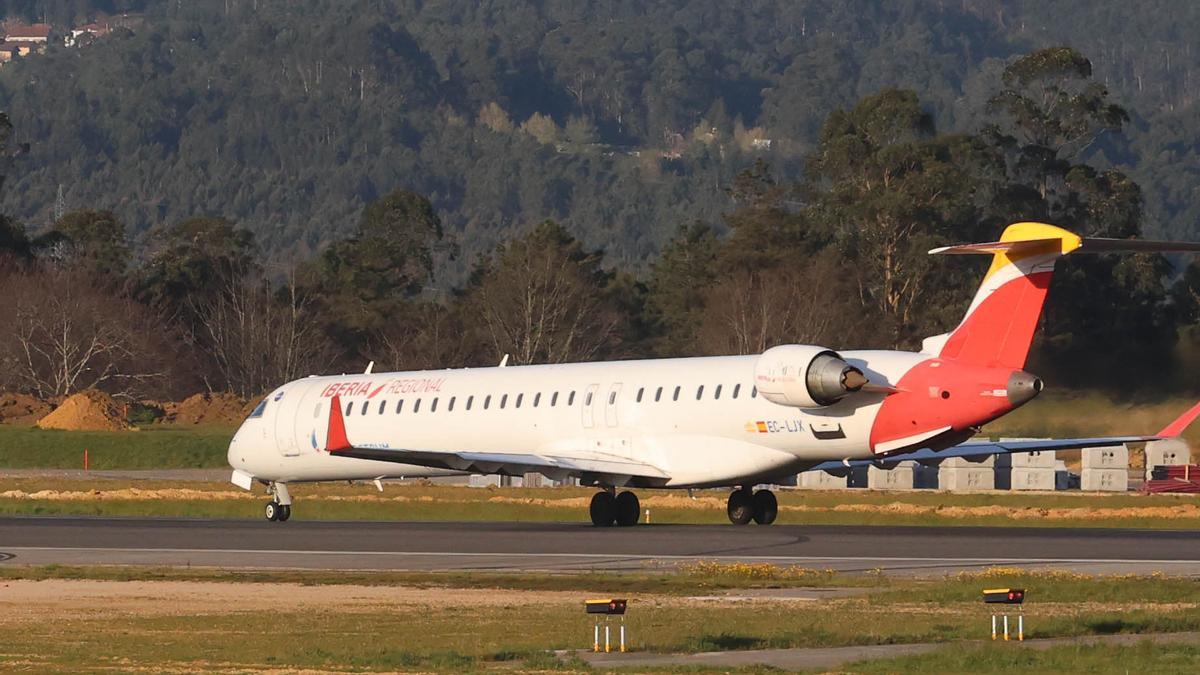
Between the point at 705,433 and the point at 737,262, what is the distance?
245 feet

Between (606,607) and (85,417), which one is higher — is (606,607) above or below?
below

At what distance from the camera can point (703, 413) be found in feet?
120

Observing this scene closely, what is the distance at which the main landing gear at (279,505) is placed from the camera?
143 ft

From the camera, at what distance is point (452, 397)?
41375 mm

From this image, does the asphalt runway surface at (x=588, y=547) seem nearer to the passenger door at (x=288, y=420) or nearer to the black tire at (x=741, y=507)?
the black tire at (x=741, y=507)

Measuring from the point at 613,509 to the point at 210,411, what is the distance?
171 ft

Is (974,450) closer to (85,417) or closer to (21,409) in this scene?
(85,417)

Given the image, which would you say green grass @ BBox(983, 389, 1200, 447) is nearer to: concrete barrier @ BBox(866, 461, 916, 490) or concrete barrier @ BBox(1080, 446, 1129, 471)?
concrete barrier @ BBox(1080, 446, 1129, 471)

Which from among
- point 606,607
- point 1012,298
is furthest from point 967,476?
point 606,607

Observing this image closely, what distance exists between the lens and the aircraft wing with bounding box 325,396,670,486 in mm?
36531

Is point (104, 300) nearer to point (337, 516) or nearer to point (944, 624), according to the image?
point (337, 516)

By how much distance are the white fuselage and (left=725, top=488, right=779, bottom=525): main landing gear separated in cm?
196

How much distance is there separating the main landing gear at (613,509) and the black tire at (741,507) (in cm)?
172

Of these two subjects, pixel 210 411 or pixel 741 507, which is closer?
pixel 741 507
